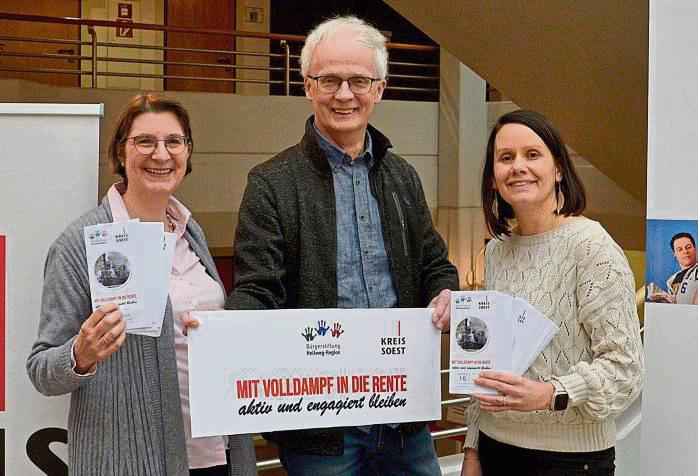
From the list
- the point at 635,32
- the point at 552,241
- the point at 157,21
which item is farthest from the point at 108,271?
the point at 157,21

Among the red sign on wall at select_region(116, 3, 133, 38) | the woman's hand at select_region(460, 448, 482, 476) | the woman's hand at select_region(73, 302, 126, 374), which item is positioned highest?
the red sign on wall at select_region(116, 3, 133, 38)

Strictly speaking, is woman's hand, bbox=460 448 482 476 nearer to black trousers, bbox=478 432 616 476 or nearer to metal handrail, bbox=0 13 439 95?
black trousers, bbox=478 432 616 476

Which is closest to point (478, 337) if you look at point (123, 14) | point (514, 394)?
point (514, 394)

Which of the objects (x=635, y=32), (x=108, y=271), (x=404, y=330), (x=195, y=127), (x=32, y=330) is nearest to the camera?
(x=108, y=271)

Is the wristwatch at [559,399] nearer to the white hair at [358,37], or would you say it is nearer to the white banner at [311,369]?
the white banner at [311,369]

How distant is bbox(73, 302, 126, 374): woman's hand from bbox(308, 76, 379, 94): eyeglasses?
29.8 inches

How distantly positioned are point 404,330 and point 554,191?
1.69 ft

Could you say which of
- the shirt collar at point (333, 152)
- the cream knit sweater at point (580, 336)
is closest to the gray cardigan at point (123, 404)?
the shirt collar at point (333, 152)

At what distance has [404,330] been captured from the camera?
2395mm

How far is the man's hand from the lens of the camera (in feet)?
7.88

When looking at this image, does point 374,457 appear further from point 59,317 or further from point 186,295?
point 59,317

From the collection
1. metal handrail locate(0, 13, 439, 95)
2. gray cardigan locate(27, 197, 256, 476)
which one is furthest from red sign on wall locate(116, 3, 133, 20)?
gray cardigan locate(27, 197, 256, 476)

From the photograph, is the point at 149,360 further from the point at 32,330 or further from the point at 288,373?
the point at 32,330

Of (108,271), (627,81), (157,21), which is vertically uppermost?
(157,21)
